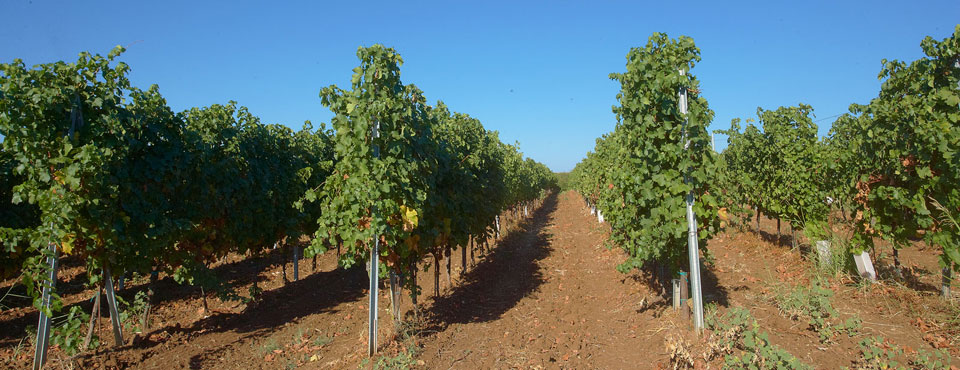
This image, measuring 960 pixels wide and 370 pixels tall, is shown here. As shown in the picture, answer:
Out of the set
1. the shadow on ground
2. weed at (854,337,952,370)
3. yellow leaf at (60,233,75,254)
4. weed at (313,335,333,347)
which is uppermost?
yellow leaf at (60,233,75,254)

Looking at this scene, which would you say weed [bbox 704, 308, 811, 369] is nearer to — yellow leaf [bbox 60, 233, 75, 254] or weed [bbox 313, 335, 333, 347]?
weed [bbox 313, 335, 333, 347]

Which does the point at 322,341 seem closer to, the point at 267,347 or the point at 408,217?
the point at 267,347

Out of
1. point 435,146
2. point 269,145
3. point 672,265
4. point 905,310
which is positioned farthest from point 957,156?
point 269,145

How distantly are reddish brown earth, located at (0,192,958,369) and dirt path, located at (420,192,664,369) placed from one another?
3 cm

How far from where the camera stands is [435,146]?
7133 mm

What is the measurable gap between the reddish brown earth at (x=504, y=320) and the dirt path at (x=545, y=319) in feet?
0.10

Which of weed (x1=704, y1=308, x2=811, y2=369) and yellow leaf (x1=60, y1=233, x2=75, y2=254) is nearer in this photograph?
weed (x1=704, y1=308, x2=811, y2=369)

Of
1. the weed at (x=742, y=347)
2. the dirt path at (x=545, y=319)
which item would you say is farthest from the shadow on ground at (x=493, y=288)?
the weed at (x=742, y=347)

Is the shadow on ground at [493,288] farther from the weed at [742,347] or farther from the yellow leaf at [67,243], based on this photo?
the yellow leaf at [67,243]

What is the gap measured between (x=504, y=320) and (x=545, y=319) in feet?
2.40

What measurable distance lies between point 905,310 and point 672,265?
304 centimetres

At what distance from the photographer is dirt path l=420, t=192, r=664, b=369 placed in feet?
20.0

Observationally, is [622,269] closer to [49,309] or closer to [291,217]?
[49,309]

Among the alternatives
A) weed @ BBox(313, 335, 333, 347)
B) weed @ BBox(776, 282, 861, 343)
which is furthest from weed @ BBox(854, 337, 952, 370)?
weed @ BBox(313, 335, 333, 347)
